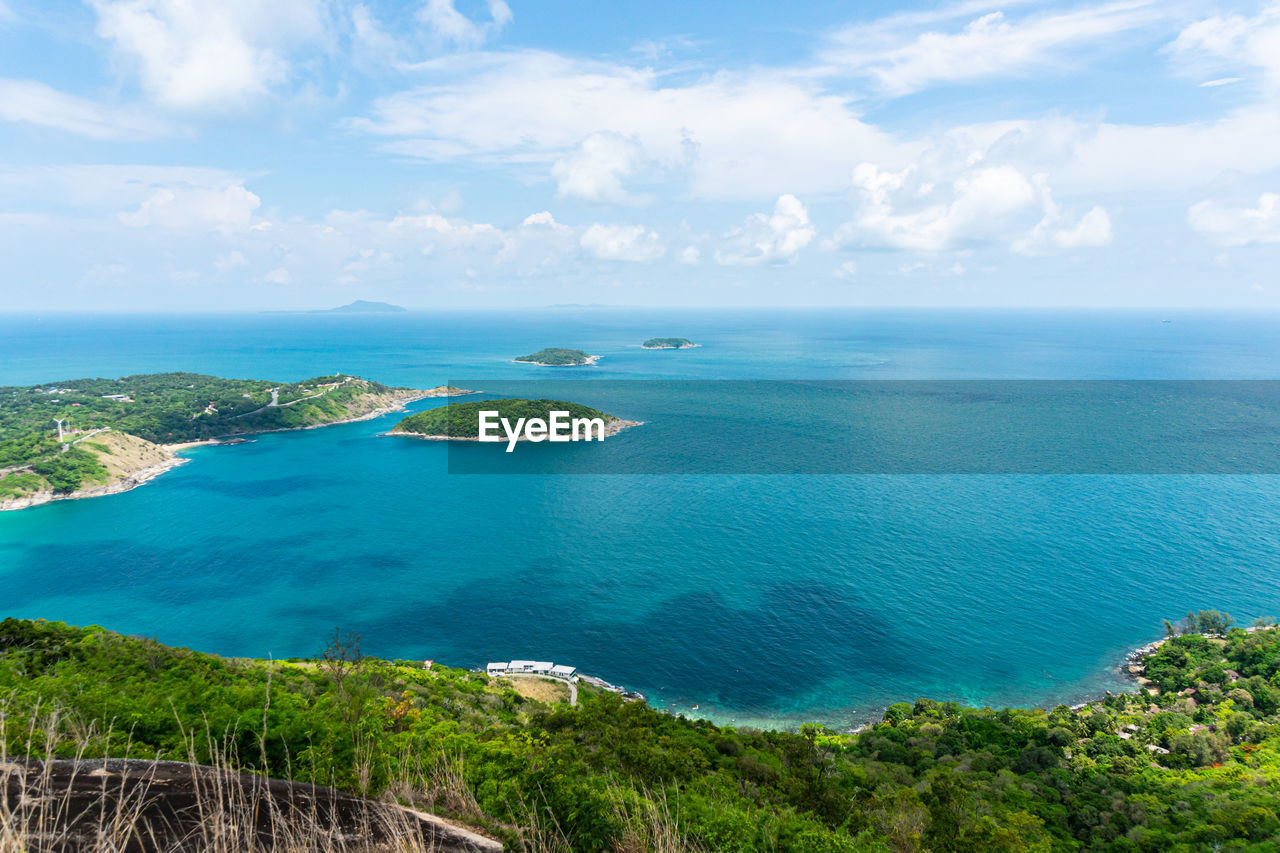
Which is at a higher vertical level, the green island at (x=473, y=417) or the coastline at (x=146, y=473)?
the green island at (x=473, y=417)

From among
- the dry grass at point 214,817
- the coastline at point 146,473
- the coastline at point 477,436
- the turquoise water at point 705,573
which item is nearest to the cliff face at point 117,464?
the coastline at point 146,473

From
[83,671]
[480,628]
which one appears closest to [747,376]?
[480,628]

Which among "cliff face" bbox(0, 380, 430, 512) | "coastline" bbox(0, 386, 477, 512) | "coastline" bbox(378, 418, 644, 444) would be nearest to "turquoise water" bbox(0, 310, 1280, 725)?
"coastline" bbox(0, 386, 477, 512)

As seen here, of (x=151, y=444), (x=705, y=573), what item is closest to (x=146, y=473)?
(x=151, y=444)

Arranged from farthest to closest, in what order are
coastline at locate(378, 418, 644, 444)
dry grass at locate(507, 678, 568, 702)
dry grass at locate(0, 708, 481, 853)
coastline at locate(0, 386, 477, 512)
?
coastline at locate(378, 418, 644, 444) < coastline at locate(0, 386, 477, 512) < dry grass at locate(507, 678, 568, 702) < dry grass at locate(0, 708, 481, 853)

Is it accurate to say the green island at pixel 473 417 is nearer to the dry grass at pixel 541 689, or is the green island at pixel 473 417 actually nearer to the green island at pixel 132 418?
the green island at pixel 132 418

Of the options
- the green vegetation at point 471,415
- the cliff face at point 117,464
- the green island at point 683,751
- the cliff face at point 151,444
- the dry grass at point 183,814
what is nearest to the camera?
the dry grass at point 183,814

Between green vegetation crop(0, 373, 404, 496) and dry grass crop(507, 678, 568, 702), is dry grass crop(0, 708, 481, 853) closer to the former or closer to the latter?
dry grass crop(507, 678, 568, 702)
